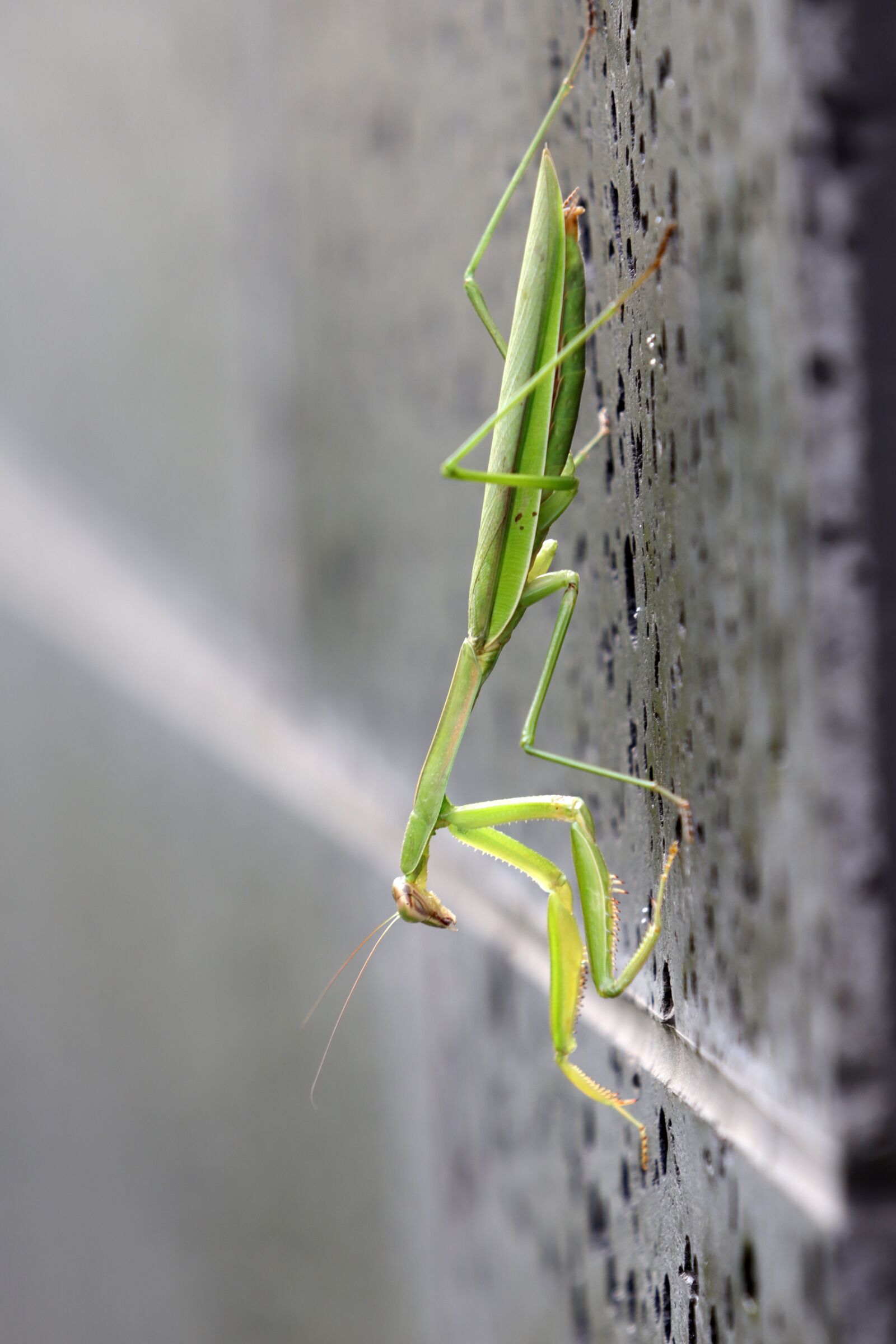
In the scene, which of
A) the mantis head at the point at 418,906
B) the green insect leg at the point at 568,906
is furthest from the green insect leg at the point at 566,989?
the mantis head at the point at 418,906

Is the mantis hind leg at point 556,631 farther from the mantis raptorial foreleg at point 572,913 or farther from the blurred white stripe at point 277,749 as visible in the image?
the blurred white stripe at point 277,749

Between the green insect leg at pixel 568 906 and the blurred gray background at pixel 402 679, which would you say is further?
the green insect leg at pixel 568 906

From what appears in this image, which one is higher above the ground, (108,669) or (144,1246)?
(108,669)

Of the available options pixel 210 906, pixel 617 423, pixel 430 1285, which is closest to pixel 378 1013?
pixel 430 1285

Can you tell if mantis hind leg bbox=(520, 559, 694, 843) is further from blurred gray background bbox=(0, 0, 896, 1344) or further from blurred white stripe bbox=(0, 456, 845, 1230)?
blurred white stripe bbox=(0, 456, 845, 1230)

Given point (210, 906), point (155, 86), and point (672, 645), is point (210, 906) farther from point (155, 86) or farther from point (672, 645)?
point (672, 645)
